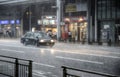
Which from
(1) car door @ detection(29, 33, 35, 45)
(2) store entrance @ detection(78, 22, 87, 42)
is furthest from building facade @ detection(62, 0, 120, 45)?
(1) car door @ detection(29, 33, 35, 45)

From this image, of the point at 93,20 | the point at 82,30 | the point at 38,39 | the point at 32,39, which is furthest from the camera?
the point at 82,30

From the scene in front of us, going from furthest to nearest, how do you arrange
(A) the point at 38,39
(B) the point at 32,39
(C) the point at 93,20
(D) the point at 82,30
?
1. (D) the point at 82,30
2. (C) the point at 93,20
3. (B) the point at 32,39
4. (A) the point at 38,39

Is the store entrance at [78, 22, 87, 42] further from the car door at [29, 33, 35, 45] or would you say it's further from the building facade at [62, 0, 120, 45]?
the car door at [29, 33, 35, 45]

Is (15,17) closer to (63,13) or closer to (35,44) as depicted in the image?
(63,13)

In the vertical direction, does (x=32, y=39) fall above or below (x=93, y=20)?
below

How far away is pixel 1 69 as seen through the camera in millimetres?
13391

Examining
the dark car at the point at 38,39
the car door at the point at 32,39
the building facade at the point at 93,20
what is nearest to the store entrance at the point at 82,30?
the building facade at the point at 93,20

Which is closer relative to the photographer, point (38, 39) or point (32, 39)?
point (38, 39)

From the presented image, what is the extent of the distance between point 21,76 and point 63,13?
3852 centimetres

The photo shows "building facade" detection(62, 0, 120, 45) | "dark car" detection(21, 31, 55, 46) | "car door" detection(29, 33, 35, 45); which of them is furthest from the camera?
"building facade" detection(62, 0, 120, 45)

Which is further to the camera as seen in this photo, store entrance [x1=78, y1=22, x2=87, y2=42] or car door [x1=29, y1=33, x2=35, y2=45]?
store entrance [x1=78, y1=22, x2=87, y2=42]

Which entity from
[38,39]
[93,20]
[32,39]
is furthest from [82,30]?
[38,39]

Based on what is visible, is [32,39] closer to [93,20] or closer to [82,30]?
[93,20]

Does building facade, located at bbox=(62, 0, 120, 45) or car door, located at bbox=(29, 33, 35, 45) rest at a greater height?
building facade, located at bbox=(62, 0, 120, 45)
